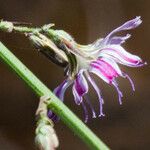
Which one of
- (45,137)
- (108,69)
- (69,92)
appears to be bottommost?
(45,137)

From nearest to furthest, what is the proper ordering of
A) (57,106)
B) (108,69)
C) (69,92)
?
(57,106) < (108,69) < (69,92)

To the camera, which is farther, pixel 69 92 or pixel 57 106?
pixel 69 92

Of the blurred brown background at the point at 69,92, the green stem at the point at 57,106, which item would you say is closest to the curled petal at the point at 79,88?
the green stem at the point at 57,106

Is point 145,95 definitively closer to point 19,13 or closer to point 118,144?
point 118,144

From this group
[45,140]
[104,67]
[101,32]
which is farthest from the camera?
[101,32]

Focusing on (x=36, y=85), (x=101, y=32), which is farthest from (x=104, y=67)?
(x=101, y=32)

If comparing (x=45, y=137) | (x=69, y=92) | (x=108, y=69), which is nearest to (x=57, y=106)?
(x=45, y=137)

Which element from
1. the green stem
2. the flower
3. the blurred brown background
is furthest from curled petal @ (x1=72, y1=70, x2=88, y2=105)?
the blurred brown background

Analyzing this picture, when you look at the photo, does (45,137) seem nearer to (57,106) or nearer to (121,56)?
(57,106)
